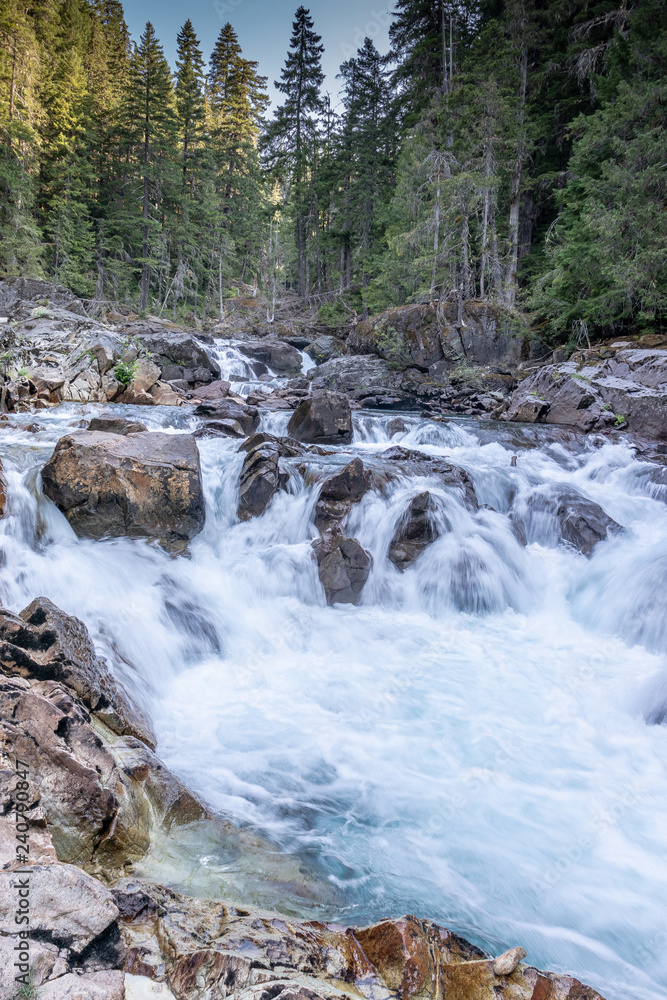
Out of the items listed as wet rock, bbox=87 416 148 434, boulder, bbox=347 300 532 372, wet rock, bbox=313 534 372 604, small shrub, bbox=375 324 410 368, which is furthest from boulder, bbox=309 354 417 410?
wet rock, bbox=313 534 372 604

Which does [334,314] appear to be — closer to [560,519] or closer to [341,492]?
[341,492]

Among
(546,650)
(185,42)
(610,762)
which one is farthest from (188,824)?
(185,42)

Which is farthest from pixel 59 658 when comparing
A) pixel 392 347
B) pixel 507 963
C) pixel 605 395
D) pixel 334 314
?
pixel 334 314

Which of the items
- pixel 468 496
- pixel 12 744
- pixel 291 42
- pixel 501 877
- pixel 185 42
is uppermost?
pixel 291 42

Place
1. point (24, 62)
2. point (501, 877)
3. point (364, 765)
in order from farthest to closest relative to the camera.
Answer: point (24, 62) < point (364, 765) < point (501, 877)

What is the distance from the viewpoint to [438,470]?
9.30 m

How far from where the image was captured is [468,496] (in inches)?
342

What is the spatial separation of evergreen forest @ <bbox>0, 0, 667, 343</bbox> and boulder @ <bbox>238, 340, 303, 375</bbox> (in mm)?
5893

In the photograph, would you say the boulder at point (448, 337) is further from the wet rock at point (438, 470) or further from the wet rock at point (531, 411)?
the wet rock at point (438, 470)

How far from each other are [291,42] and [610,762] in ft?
147

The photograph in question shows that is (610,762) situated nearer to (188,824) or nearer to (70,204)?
(188,824)

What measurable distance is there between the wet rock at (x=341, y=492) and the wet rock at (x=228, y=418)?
12.1 feet

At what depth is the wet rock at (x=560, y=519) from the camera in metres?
8.02

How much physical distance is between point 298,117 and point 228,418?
3357 centimetres
